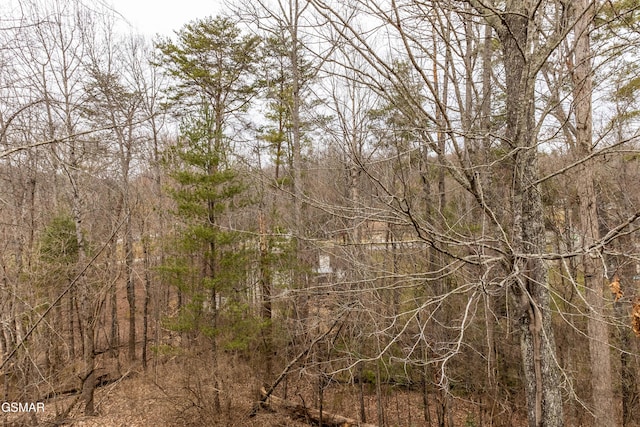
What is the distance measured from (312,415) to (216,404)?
7.36ft

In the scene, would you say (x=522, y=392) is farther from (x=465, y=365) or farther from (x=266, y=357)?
(x=266, y=357)

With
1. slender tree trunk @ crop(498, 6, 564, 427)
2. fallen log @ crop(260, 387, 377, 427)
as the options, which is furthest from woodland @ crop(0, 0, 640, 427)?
slender tree trunk @ crop(498, 6, 564, 427)

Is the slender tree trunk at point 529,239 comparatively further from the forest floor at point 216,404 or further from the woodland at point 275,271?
the forest floor at point 216,404

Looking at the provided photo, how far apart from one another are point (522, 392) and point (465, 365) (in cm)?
121

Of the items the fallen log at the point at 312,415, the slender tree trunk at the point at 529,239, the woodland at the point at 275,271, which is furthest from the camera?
the fallen log at the point at 312,415

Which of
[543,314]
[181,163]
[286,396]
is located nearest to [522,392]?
[286,396]

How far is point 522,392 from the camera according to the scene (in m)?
7.72

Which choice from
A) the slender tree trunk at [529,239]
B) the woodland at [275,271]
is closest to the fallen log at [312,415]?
the woodland at [275,271]

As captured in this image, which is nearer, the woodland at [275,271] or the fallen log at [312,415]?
the woodland at [275,271]

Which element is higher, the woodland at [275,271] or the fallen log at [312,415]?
the woodland at [275,271]

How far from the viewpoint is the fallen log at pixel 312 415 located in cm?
812

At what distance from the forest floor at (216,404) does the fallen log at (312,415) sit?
130 millimetres

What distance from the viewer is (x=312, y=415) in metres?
8.54

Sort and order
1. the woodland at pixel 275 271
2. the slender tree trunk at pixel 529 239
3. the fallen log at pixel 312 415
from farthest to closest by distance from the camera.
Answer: the fallen log at pixel 312 415, the woodland at pixel 275 271, the slender tree trunk at pixel 529 239
